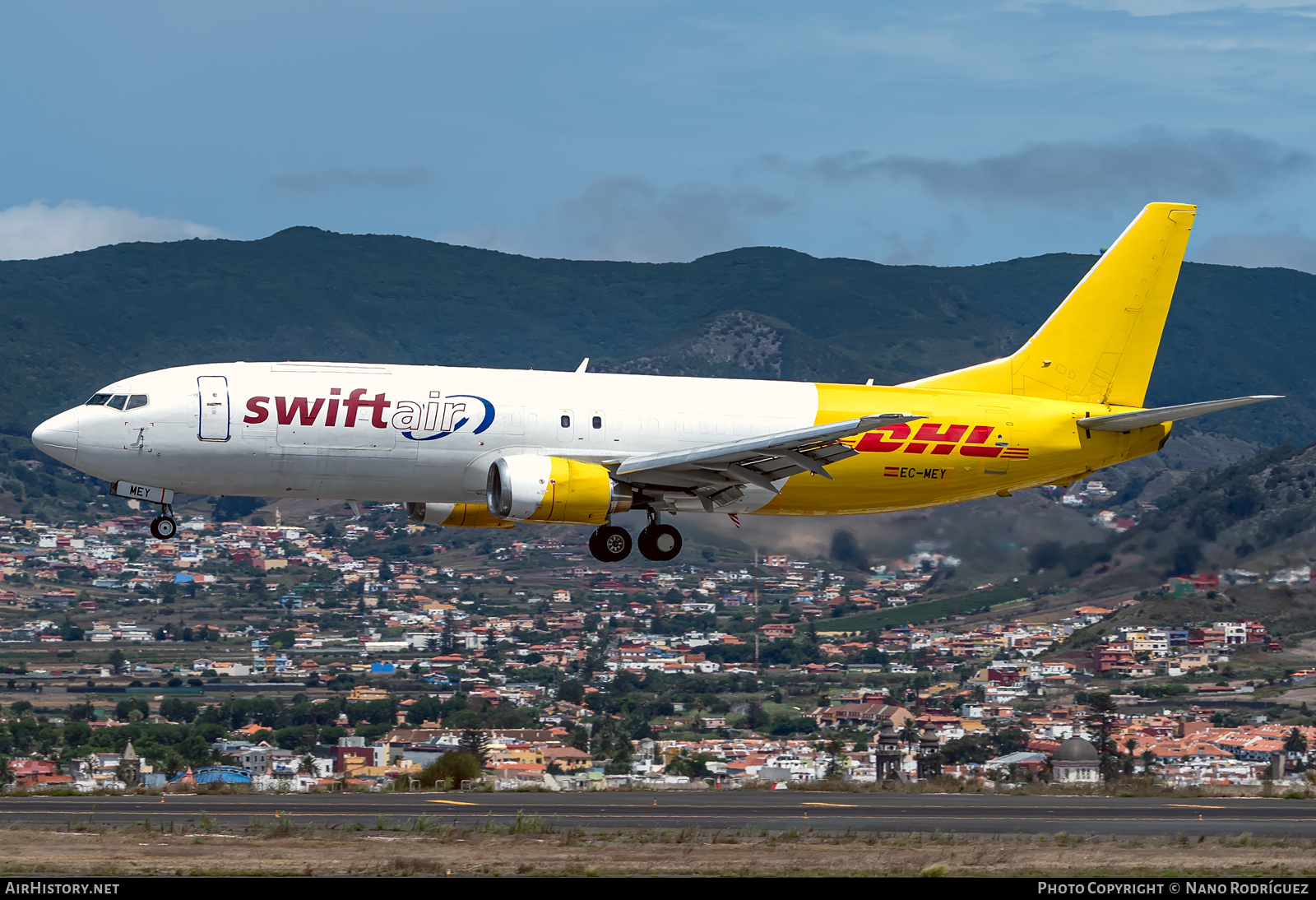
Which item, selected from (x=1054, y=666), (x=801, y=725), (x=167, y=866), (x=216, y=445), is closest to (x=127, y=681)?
(x=801, y=725)

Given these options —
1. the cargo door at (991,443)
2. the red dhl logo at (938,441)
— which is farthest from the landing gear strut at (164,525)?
the cargo door at (991,443)

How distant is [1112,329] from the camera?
56.5 metres

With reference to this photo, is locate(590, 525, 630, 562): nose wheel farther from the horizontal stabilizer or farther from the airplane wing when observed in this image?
the horizontal stabilizer

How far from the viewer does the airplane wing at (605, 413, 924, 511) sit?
4650 cm

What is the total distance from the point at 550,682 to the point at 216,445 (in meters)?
117

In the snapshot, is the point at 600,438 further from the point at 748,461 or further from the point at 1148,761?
the point at 1148,761

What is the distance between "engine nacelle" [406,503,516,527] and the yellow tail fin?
14.9 meters

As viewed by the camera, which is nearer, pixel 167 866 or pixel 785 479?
pixel 167 866

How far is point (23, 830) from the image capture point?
38.4m

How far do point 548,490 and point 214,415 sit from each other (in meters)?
8.82

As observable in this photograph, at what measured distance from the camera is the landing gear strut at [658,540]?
164ft

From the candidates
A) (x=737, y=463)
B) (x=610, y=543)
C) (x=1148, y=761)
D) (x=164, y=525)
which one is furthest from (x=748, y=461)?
(x=1148, y=761)

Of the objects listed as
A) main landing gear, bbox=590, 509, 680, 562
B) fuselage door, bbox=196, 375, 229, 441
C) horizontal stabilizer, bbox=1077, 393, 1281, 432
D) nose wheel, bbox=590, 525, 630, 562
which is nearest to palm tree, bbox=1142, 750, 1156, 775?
horizontal stabilizer, bbox=1077, 393, 1281, 432

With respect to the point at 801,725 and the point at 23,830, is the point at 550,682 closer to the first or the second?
the point at 801,725
